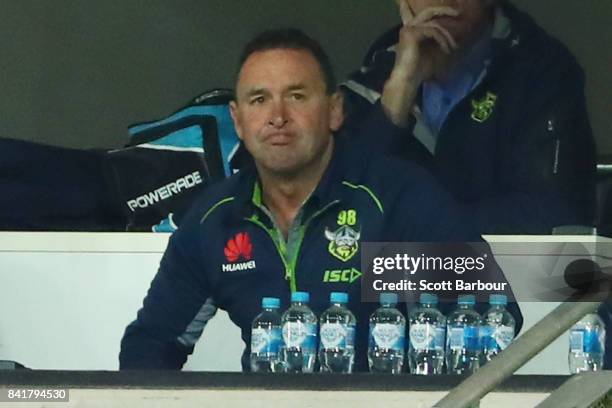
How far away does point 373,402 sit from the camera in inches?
257

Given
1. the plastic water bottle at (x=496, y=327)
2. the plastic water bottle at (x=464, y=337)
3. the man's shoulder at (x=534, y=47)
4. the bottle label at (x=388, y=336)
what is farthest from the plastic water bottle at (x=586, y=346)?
the man's shoulder at (x=534, y=47)

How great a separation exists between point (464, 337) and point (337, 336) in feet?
1.46

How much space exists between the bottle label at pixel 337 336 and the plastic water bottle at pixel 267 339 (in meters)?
0.16

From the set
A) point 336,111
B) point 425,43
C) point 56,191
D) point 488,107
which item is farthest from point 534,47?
point 56,191

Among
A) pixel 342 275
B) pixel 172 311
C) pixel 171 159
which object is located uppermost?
pixel 171 159

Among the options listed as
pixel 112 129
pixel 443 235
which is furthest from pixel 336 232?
pixel 112 129

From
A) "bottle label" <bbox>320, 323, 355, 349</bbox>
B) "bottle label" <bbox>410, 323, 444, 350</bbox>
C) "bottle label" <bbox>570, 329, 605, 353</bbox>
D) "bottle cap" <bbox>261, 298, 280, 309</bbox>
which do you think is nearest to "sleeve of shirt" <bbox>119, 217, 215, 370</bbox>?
"bottle cap" <bbox>261, 298, 280, 309</bbox>

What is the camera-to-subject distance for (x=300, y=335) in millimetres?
6785

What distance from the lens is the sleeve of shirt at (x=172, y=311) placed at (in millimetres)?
6871

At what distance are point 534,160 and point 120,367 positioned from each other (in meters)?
1.63

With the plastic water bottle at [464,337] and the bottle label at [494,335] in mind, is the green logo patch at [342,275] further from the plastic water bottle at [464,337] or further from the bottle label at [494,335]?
the bottle label at [494,335]

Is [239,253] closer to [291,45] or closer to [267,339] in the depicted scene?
[267,339]

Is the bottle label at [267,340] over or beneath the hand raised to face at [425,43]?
beneath

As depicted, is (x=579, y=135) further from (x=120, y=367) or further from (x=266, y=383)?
(x=120, y=367)
